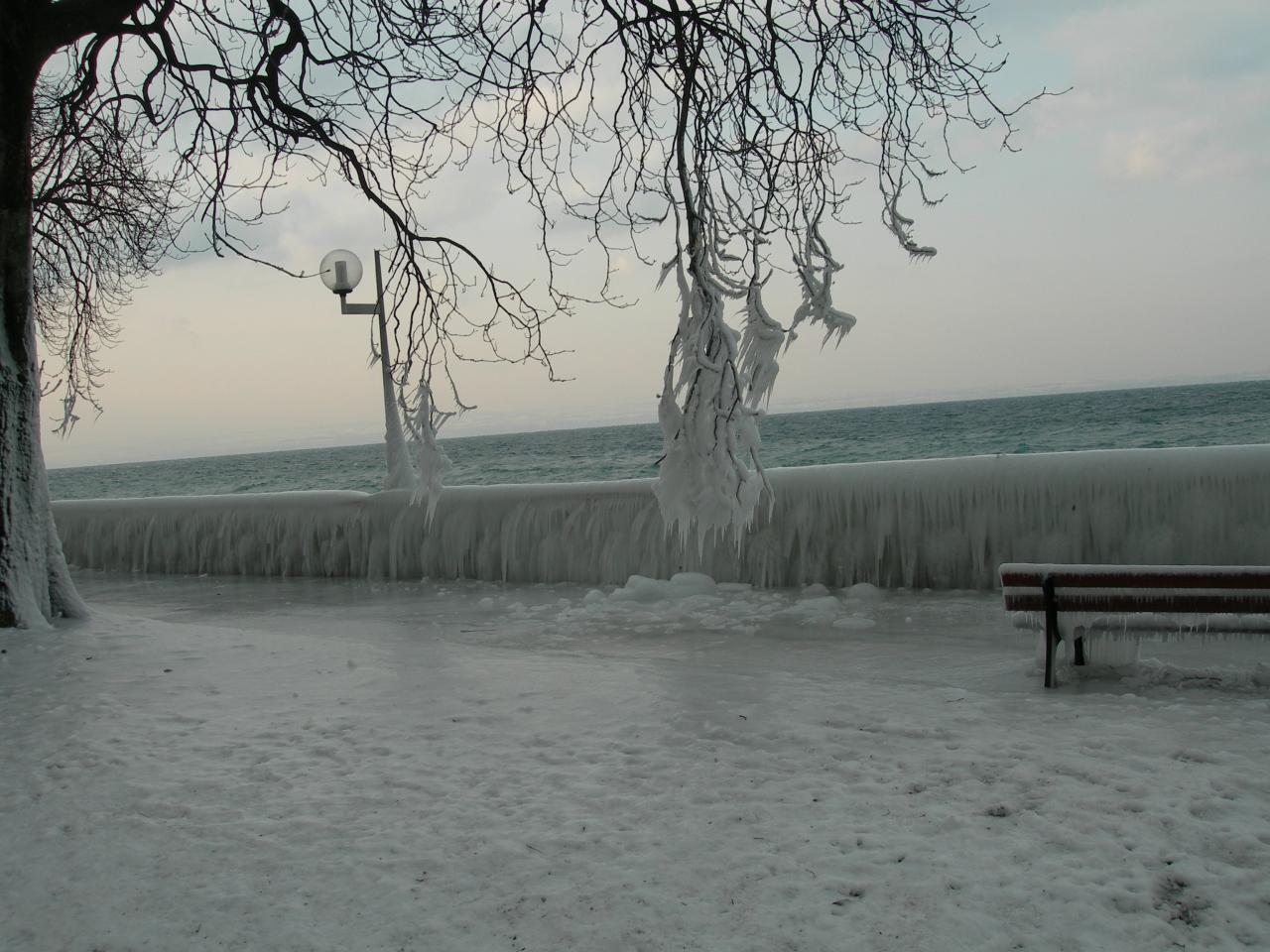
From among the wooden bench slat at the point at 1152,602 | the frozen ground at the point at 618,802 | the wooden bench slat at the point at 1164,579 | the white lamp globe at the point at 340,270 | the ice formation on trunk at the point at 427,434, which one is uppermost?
the white lamp globe at the point at 340,270

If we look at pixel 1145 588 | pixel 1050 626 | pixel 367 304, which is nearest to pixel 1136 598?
pixel 1145 588

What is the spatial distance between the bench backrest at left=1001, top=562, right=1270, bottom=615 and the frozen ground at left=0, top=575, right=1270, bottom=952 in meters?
0.34

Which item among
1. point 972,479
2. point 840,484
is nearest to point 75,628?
point 840,484

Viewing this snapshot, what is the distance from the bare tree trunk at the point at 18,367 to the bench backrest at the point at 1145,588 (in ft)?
18.7

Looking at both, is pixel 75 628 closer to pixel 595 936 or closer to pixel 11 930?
pixel 11 930

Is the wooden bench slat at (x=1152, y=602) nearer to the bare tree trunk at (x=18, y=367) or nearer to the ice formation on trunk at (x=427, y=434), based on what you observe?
the ice formation on trunk at (x=427, y=434)

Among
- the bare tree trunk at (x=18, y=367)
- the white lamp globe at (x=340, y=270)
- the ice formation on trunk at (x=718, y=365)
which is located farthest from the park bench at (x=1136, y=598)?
the white lamp globe at (x=340, y=270)

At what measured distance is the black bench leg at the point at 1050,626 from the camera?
5094 mm

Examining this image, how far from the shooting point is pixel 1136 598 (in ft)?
Answer: 16.5

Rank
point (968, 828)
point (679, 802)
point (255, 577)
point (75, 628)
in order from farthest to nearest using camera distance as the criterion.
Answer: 1. point (255, 577)
2. point (75, 628)
3. point (679, 802)
4. point (968, 828)

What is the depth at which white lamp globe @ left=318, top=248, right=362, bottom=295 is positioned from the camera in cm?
1041

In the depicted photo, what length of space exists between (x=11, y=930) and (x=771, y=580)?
7553 millimetres

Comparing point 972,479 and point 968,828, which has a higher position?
point 972,479

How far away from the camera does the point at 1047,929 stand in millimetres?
2553
